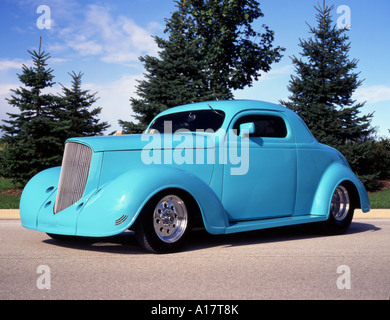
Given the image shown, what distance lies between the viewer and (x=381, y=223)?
9.93 metres

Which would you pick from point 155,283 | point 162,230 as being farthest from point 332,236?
point 155,283

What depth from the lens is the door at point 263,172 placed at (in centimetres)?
645

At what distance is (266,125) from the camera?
7.17m

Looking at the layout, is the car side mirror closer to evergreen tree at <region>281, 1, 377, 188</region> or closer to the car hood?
the car hood

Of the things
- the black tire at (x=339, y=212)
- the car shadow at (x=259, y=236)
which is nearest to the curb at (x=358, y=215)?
the car shadow at (x=259, y=236)

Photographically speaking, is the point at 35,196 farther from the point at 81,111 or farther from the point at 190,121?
the point at 81,111

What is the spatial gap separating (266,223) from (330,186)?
1556mm

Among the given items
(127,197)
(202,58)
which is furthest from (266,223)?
(202,58)

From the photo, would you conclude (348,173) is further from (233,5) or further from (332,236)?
(233,5)

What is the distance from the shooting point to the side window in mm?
6949

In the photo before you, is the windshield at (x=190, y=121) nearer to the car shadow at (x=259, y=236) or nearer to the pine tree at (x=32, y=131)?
the car shadow at (x=259, y=236)

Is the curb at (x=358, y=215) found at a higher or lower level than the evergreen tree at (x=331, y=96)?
lower

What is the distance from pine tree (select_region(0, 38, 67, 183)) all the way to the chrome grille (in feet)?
39.6

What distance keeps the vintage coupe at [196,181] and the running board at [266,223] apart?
17 millimetres
